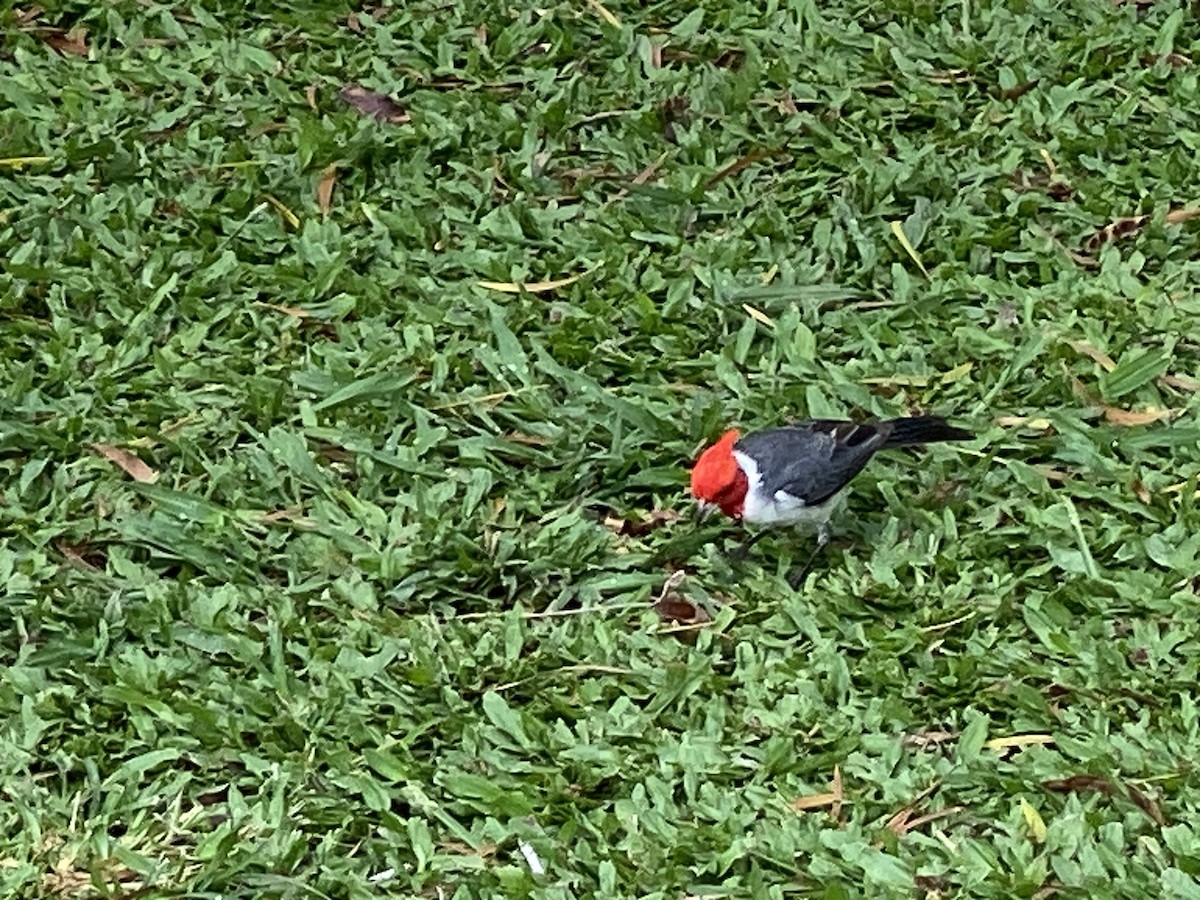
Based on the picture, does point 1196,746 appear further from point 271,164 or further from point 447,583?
point 271,164

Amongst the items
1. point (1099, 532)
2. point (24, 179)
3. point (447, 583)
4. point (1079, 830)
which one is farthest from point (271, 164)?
point (1079, 830)

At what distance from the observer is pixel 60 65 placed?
601 centimetres

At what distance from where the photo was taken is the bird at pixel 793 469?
4184mm

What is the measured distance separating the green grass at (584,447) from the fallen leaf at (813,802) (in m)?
0.02

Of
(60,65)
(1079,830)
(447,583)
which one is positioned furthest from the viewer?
(60,65)

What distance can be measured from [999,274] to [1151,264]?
46 centimetres

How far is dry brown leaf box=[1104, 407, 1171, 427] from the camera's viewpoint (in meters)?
4.67

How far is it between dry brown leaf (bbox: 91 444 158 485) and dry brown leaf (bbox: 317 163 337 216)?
118 cm

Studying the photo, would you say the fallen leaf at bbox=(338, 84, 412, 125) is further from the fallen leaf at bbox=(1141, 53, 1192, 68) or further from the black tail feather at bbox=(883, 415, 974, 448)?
the fallen leaf at bbox=(1141, 53, 1192, 68)

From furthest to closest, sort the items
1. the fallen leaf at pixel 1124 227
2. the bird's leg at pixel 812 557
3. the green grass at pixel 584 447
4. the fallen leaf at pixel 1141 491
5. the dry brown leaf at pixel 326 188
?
the dry brown leaf at pixel 326 188, the fallen leaf at pixel 1124 227, the fallen leaf at pixel 1141 491, the bird's leg at pixel 812 557, the green grass at pixel 584 447

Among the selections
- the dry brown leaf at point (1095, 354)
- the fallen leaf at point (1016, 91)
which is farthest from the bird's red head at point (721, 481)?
the fallen leaf at point (1016, 91)

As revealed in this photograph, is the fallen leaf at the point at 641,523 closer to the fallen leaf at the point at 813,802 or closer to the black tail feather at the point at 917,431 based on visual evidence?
the black tail feather at the point at 917,431

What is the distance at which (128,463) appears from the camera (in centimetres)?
456

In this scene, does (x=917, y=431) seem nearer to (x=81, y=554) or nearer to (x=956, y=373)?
(x=956, y=373)
